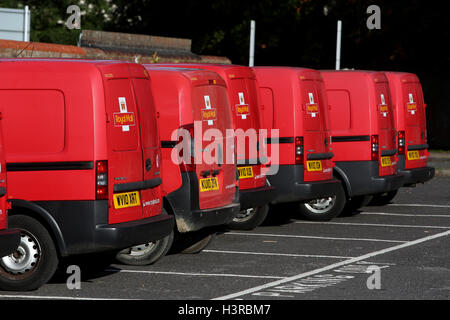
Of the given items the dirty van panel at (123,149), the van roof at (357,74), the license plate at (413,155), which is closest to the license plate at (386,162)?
the van roof at (357,74)

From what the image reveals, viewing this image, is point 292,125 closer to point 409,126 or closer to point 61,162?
point 409,126

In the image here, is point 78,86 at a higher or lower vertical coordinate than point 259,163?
higher

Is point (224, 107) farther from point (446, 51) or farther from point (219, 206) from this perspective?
point (446, 51)

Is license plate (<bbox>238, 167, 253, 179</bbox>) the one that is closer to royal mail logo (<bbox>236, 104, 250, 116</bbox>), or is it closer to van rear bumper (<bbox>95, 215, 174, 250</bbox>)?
royal mail logo (<bbox>236, 104, 250, 116</bbox>)

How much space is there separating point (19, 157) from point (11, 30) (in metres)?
11.8

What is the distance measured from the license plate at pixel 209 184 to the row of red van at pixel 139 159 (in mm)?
18

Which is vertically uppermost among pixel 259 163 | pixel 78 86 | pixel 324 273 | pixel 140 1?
pixel 140 1

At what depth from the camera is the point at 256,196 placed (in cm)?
1343

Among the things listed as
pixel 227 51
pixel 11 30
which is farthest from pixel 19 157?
pixel 227 51

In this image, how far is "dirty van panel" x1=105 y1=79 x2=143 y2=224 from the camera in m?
9.84

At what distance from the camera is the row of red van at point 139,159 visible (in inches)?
384
